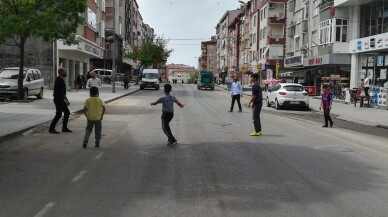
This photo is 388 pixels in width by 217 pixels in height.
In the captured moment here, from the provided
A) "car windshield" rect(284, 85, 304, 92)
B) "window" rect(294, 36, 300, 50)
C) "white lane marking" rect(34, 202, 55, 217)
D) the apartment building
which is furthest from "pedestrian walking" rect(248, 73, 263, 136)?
"window" rect(294, 36, 300, 50)

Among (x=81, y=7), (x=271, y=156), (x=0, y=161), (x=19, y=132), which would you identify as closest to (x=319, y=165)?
(x=271, y=156)

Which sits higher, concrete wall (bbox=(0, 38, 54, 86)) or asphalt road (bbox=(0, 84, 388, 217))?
concrete wall (bbox=(0, 38, 54, 86))

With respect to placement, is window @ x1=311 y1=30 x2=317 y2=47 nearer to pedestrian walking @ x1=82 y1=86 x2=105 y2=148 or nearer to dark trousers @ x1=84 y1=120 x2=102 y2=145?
pedestrian walking @ x1=82 y1=86 x2=105 y2=148

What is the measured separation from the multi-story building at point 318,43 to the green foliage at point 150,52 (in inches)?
1097

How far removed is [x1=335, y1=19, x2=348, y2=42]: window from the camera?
38.3m

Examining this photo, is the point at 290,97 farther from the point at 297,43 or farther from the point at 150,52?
the point at 150,52

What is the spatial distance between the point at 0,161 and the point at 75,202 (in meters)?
3.64

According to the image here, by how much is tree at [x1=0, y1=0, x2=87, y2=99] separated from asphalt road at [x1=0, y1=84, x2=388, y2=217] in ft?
35.6

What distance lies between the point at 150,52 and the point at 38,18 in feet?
186

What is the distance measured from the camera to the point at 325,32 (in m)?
40.7

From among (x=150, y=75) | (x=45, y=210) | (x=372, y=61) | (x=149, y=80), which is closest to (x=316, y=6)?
(x=372, y=61)

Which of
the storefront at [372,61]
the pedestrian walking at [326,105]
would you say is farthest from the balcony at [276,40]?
the pedestrian walking at [326,105]

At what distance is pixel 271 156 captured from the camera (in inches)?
392

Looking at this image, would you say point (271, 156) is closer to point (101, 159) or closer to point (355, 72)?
point (101, 159)
